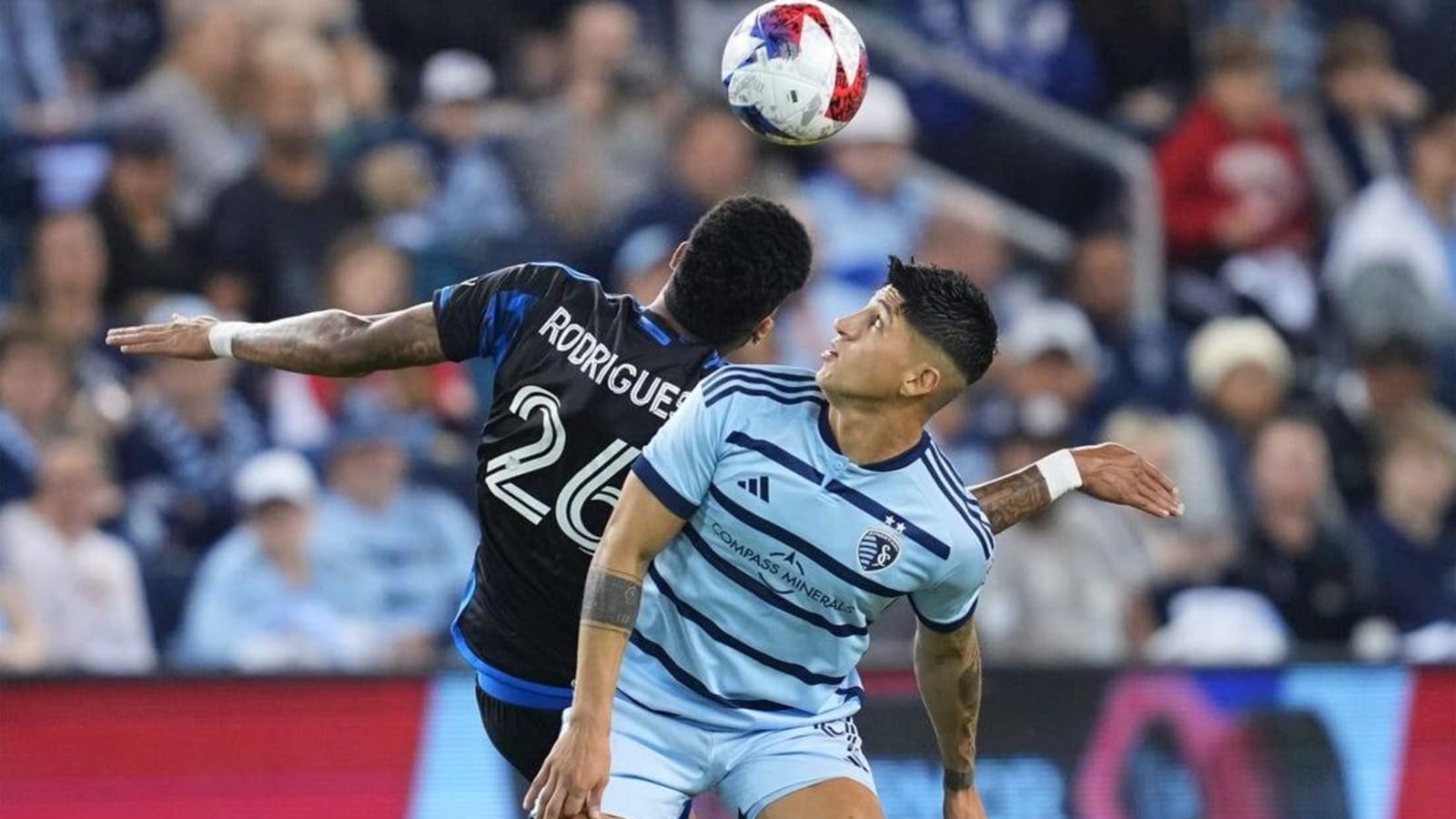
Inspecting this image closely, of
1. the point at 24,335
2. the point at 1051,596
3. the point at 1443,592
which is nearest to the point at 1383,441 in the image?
the point at 1443,592

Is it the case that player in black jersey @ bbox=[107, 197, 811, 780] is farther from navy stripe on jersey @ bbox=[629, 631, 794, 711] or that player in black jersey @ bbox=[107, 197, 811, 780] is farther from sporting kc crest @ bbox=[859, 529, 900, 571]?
sporting kc crest @ bbox=[859, 529, 900, 571]

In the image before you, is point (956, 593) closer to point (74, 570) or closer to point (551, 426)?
point (551, 426)

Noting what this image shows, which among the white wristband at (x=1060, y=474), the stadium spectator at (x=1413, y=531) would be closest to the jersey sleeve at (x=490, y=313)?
the white wristband at (x=1060, y=474)

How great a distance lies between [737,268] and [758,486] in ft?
1.95

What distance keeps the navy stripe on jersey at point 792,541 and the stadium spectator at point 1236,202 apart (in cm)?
743

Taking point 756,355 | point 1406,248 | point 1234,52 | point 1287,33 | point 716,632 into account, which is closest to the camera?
point 716,632

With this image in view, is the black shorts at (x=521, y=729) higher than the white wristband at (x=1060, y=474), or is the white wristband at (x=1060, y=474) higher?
the white wristband at (x=1060, y=474)

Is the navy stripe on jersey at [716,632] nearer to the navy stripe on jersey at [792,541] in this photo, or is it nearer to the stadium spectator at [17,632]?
the navy stripe on jersey at [792,541]

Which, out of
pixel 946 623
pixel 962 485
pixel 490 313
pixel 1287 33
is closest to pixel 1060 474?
pixel 962 485

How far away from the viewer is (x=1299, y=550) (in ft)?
33.7

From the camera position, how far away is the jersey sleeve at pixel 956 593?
206 inches

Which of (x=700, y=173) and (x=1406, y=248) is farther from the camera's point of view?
(x=1406, y=248)

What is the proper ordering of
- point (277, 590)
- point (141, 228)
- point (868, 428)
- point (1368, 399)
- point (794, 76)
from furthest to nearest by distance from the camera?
1. point (1368, 399)
2. point (141, 228)
3. point (277, 590)
4. point (794, 76)
5. point (868, 428)

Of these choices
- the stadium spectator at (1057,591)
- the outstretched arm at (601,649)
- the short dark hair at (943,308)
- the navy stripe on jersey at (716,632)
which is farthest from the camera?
the stadium spectator at (1057,591)
